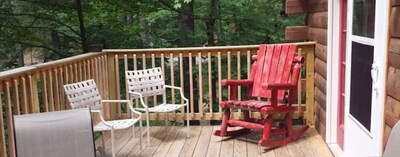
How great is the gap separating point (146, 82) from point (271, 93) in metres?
1.41

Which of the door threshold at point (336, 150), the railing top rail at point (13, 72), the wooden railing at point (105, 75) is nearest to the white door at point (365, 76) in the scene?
the door threshold at point (336, 150)

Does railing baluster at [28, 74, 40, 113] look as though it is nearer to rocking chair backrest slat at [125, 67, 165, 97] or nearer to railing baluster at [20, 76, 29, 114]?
railing baluster at [20, 76, 29, 114]

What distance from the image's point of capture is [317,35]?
4879 mm

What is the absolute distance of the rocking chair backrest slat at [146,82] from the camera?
188 inches

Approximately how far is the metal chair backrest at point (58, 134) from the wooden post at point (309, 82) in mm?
3139

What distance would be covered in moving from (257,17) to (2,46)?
5.66 metres

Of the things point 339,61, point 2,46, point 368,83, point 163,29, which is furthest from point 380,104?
point 2,46

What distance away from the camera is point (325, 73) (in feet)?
14.7

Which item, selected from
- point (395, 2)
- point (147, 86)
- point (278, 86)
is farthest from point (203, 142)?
point (395, 2)

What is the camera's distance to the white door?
2604 millimetres

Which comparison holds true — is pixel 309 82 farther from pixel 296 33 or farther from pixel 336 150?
pixel 336 150

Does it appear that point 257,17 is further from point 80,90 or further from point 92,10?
point 80,90

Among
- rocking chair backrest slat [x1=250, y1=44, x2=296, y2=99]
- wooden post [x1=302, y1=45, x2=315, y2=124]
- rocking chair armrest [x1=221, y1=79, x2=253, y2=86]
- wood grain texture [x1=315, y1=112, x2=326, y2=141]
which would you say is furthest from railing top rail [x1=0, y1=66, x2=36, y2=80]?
wooden post [x1=302, y1=45, x2=315, y2=124]

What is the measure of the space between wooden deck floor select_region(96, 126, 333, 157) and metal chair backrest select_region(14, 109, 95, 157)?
1.66 metres
